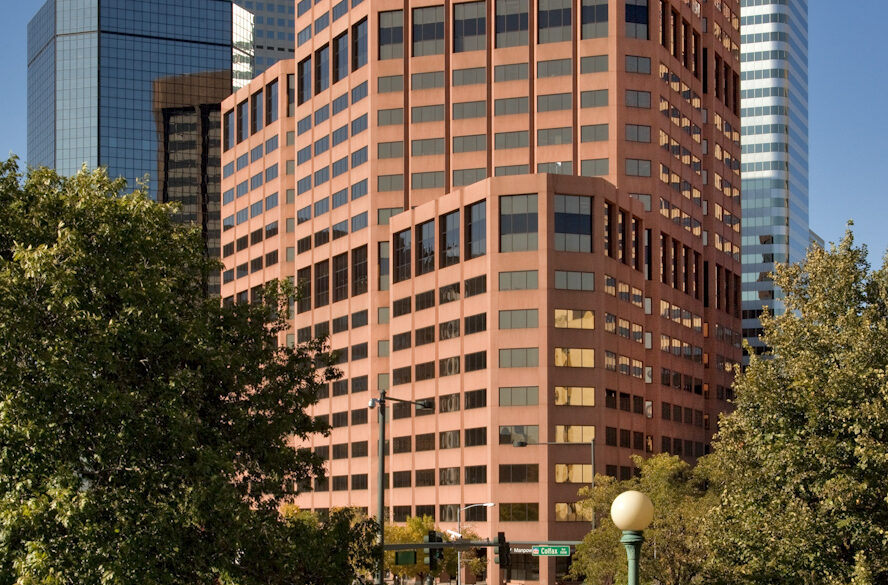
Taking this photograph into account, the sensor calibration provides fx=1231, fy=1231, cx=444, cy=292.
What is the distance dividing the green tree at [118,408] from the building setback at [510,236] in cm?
8181

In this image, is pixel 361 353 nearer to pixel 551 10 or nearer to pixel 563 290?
pixel 563 290

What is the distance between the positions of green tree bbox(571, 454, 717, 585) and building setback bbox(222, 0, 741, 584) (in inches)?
1151

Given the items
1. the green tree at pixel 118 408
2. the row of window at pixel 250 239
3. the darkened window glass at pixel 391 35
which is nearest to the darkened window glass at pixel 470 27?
the darkened window glass at pixel 391 35

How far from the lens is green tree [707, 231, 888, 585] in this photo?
3212cm

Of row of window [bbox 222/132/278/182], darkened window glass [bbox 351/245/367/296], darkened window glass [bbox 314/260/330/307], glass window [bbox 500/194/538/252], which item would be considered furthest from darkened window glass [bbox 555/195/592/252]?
row of window [bbox 222/132/278/182]

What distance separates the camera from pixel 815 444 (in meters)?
32.8

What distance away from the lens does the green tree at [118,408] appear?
3241cm

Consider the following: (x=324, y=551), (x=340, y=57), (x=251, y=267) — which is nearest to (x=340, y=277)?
(x=251, y=267)

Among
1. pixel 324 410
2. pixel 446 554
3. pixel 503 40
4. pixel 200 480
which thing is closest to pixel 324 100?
pixel 503 40

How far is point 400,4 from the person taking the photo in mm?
145375

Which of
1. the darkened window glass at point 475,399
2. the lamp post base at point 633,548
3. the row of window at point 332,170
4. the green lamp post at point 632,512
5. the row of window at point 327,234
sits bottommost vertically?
the lamp post base at point 633,548

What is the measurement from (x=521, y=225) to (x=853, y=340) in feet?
290

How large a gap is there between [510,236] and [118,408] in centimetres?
9045

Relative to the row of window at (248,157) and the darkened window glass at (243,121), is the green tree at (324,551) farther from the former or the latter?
the darkened window glass at (243,121)
